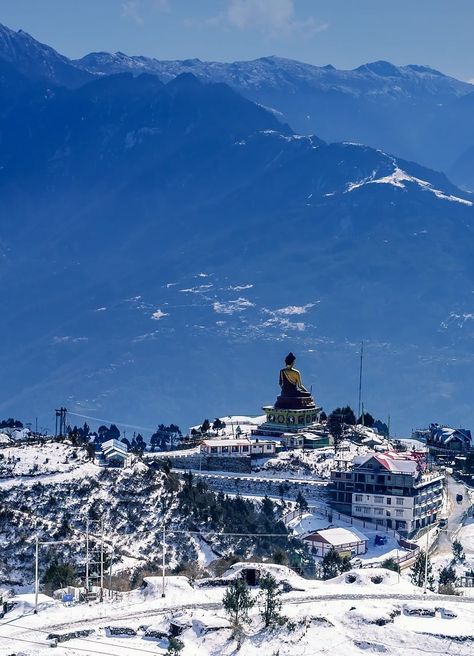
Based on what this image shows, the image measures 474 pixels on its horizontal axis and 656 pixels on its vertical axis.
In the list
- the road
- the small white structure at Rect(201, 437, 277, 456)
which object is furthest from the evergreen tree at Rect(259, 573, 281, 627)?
the small white structure at Rect(201, 437, 277, 456)

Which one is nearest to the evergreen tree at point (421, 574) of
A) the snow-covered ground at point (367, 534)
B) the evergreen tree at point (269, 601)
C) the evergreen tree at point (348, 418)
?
the snow-covered ground at point (367, 534)

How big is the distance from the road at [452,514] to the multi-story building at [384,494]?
2.22 metres

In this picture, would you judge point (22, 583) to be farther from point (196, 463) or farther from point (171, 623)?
point (196, 463)

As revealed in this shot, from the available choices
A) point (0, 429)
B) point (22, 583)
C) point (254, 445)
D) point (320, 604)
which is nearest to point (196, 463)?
point (254, 445)

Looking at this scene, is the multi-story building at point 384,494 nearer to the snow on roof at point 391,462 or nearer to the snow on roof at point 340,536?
the snow on roof at point 391,462

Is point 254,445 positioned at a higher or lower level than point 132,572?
higher

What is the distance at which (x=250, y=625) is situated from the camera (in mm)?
66062

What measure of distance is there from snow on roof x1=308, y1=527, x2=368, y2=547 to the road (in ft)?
21.6

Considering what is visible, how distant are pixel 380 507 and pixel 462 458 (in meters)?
28.1

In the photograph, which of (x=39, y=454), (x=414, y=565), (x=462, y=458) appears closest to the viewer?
(x=414, y=565)

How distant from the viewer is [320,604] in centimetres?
7050

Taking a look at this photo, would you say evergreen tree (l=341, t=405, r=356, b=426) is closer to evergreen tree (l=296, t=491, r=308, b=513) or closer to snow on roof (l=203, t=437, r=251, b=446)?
snow on roof (l=203, t=437, r=251, b=446)

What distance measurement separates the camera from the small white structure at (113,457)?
357 feet

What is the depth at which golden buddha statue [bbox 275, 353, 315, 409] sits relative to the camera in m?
136
